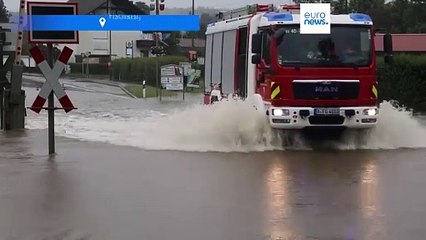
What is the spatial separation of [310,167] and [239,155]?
195 cm

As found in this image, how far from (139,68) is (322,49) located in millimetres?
52388

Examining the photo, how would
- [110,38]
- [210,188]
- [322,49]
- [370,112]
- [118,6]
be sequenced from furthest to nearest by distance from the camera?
[118,6]
[110,38]
[370,112]
[322,49]
[210,188]

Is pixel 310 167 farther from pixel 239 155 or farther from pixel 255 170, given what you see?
pixel 239 155

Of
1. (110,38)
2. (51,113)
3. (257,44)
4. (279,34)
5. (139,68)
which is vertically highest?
(110,38)

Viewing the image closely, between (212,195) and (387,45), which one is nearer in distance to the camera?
(212,195)

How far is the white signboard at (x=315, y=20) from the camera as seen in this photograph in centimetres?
1453

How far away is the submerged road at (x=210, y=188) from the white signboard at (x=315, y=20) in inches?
84.7

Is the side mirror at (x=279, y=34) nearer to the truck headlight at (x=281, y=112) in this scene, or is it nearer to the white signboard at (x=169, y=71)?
the truck headlight at (x=281, y=112)

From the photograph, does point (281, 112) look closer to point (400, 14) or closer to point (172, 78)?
point (172, 78)

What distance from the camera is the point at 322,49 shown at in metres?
14.5

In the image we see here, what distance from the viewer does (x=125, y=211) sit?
8.65 meters

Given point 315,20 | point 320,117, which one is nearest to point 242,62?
point 315,20

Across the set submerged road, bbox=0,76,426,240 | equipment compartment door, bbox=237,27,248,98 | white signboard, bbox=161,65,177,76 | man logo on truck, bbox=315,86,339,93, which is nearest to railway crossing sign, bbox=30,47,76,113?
submerged road, bbox=0,76,426,240

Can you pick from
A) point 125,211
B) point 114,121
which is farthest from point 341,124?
point 114,121
